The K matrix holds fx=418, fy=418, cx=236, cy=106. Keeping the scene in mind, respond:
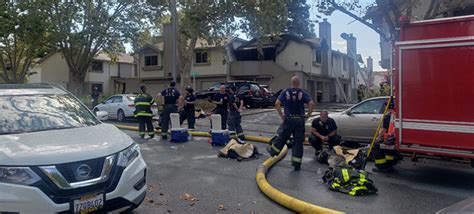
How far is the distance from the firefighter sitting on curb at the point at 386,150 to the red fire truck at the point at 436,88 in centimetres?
32

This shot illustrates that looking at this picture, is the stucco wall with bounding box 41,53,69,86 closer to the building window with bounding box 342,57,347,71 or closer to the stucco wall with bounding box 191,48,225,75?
the stucco wall with bounding box 191,48,225,75

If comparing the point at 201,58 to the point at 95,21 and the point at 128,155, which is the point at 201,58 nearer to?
the point at 95,21

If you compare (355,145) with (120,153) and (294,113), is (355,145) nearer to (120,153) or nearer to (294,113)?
(294,113)

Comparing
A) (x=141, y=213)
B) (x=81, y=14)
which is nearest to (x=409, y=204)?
(x=141, y=213)

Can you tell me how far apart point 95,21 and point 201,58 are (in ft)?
43.4

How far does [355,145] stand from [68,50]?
2421 cm

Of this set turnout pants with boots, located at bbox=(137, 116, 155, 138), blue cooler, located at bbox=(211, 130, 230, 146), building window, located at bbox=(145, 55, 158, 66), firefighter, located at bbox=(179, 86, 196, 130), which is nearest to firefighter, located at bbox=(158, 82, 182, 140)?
turnout pants with boots, located at bbox=(137, 116, 155, 138)

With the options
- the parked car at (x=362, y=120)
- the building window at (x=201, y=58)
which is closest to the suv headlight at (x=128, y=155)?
the parked car at (x=362, y=120)

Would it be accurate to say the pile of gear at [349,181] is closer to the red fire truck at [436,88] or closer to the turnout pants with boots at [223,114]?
the red fire truck at [436,88]

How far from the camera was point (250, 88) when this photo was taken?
2373 cm

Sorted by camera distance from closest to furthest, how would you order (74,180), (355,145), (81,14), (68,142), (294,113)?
(74,180)
(68,142)
(294,113)
(355,145)
(81,14)

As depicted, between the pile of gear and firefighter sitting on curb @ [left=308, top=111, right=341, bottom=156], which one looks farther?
firefighter sitting on curb @ [left=308, top=111, right=341, bottom=156]

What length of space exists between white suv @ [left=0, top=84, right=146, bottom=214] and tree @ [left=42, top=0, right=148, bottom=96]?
21664 millimetres

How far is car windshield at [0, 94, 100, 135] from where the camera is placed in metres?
4.61
